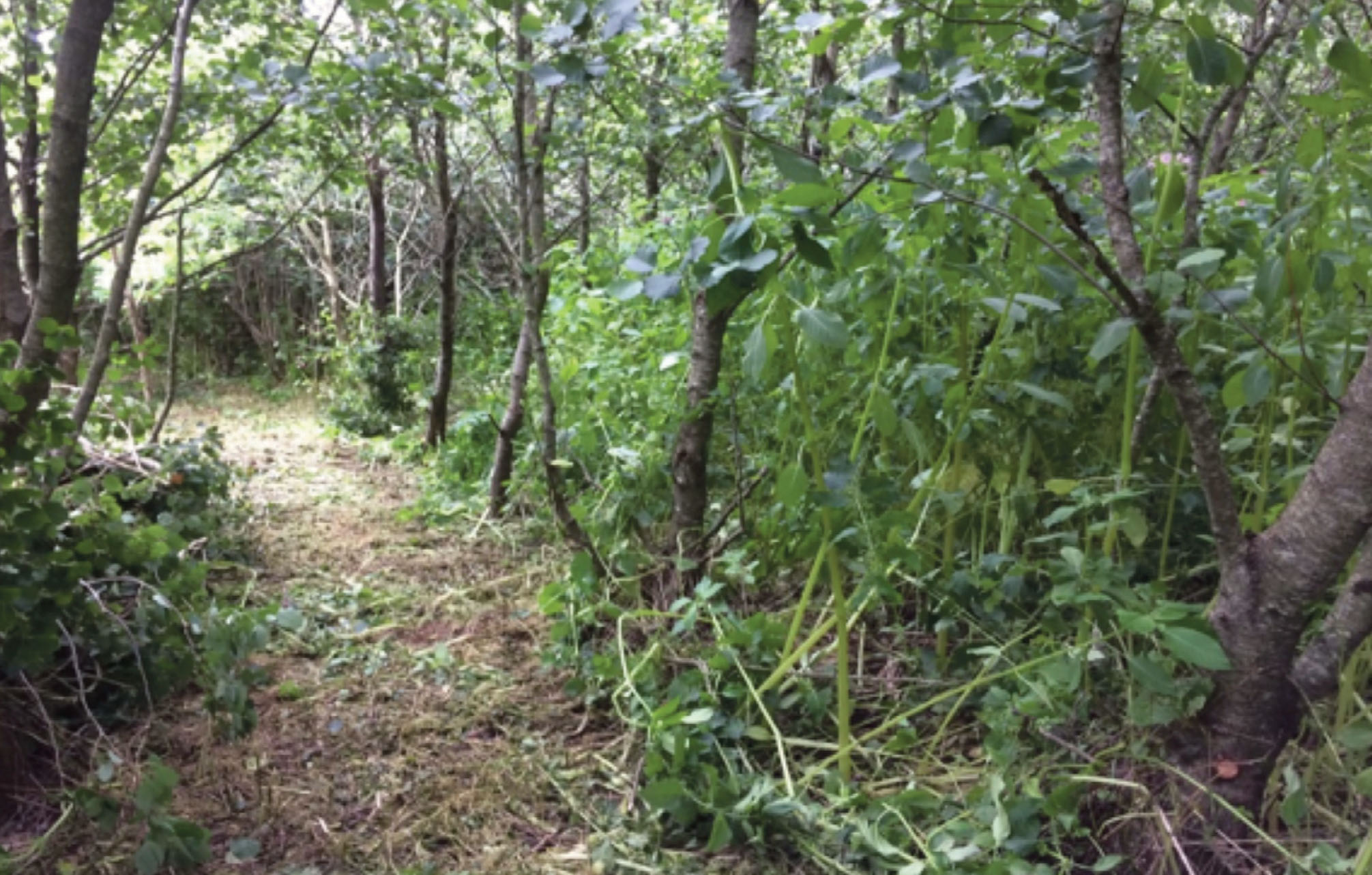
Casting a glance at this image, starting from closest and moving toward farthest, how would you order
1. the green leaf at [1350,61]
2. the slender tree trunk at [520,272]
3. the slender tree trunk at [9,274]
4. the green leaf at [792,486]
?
the green leaf at [1350,61] < the green leaf at [792,486] < the slender tree trunk at [9,274] < the slender tree trunk at [520,272]

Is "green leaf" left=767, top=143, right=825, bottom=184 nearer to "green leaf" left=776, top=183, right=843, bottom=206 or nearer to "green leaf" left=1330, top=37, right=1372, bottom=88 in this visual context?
"green leaf" left=776, top=183, right=843, bottom=206

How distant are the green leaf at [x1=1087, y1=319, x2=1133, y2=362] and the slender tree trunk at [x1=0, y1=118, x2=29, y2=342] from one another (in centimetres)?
218

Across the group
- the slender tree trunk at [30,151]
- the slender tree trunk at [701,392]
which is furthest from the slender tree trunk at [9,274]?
the slender tree trunk at [701,392]

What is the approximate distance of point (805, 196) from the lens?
4.18 feet

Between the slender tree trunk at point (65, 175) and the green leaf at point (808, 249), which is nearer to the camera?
the green leaf at point (808, 249)

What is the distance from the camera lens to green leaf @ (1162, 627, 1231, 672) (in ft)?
3.72

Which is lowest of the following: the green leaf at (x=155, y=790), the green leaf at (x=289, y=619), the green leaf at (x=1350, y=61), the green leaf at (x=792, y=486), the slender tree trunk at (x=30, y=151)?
the green leaf at (x=155, y=790)

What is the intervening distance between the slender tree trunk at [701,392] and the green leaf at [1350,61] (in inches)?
42.5

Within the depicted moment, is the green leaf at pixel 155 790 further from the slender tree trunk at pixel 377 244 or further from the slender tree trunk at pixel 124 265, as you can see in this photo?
the slender tree trunk at pixel 377 244

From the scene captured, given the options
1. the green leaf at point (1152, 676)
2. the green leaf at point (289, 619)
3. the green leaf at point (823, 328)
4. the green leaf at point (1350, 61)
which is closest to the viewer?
the green leaf at point (1350, 61)

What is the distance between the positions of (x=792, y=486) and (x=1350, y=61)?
3.10 feet

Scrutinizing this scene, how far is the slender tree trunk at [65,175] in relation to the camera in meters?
1.77

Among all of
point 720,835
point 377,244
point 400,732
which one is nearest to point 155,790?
point 400,732

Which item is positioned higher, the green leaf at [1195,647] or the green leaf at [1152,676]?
the green leaf at [1195,647]
